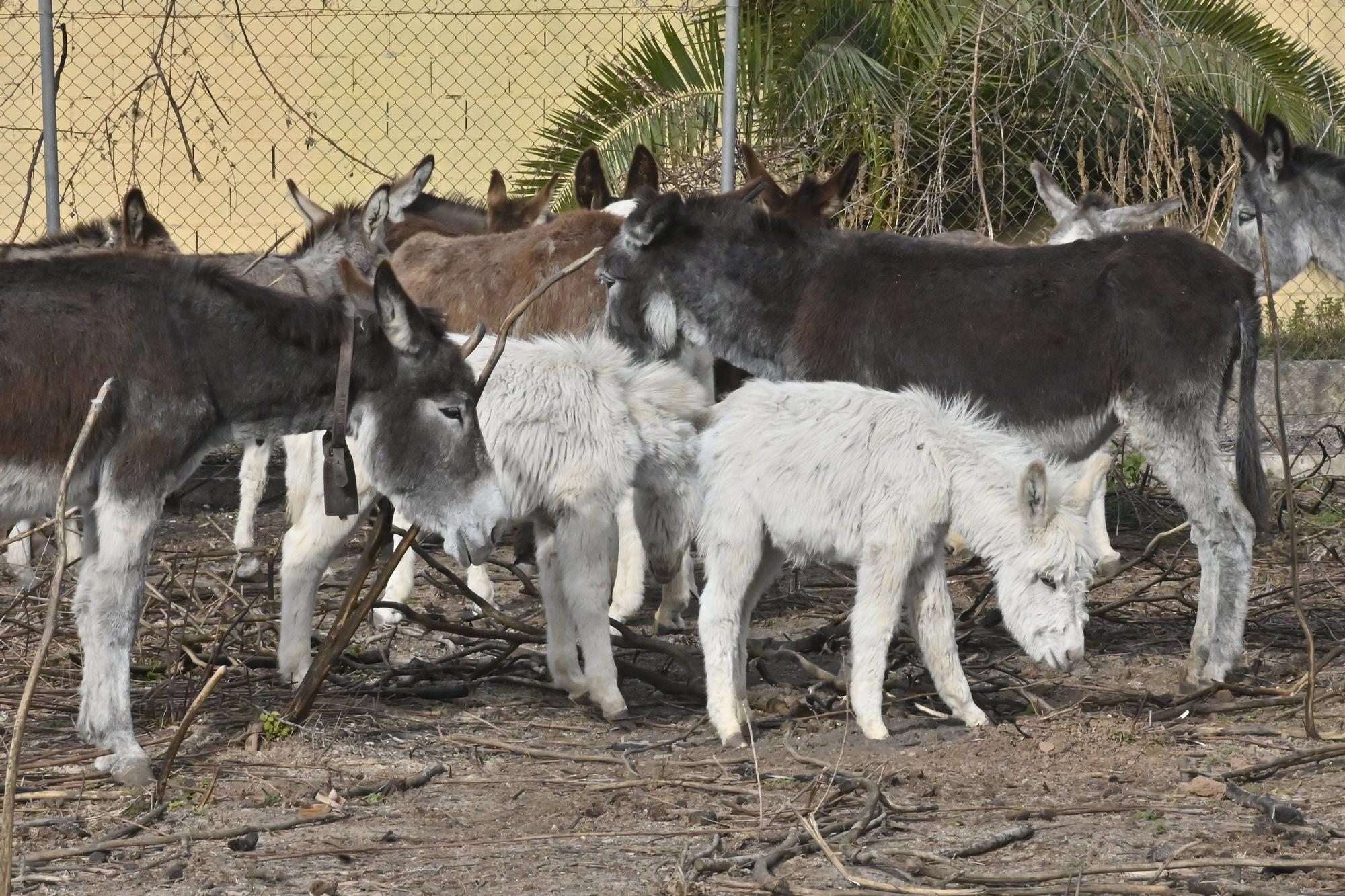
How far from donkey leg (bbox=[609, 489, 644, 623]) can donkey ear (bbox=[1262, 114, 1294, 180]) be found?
3.73 m

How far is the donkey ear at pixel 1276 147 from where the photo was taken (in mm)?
8078

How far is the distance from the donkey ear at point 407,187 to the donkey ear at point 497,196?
73 cm

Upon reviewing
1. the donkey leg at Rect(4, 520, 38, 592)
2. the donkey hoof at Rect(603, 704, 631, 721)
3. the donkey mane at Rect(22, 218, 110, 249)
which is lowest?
the donkey leg at Rect(4, 520, 38, 592)

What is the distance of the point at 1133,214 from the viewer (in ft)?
31.0

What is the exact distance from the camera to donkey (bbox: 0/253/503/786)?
16.4 feet

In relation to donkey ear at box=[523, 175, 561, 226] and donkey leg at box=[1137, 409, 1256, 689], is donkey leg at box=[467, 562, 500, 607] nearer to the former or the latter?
donkey ear at box=[523, 175, 561, 226]

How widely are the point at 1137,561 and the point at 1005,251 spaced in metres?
1.58

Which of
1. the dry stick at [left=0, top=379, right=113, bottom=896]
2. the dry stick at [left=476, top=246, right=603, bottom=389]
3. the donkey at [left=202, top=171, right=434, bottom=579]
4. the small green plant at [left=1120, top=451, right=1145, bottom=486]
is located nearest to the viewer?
the dry stick at [left=0, top=379, right=113, bottom=896]

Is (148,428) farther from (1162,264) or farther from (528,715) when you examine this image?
(1162,264)

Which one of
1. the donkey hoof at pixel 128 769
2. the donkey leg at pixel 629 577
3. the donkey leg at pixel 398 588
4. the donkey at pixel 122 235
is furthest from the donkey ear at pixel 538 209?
the donkey hoof at pixel 128 769

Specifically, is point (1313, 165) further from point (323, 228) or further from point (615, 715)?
point (323, 228)

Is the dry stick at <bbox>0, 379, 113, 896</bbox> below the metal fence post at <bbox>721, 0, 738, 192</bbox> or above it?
below

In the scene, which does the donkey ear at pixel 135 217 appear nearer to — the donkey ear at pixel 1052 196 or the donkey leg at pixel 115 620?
the donkey leg at pixel 115 620

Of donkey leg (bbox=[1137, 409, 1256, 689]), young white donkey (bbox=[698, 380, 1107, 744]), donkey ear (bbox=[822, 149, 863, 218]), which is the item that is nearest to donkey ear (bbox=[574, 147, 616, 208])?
donkey ear (bbox=[822, 149, 863, 218])
